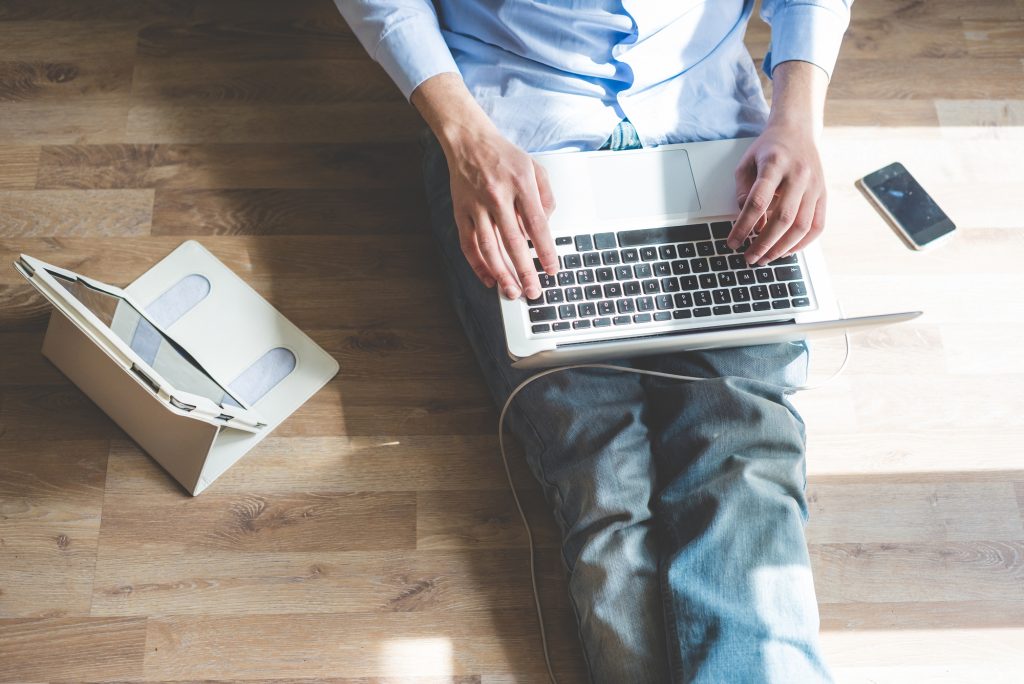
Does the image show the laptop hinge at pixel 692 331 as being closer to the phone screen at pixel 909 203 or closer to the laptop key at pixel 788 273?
the laptop key at pixel 788 273

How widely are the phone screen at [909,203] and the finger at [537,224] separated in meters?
0.71

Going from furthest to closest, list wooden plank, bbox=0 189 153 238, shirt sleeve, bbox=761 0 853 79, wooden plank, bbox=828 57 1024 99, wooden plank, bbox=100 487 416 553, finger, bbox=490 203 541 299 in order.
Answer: wooden plank, bbox=828 57 1024 99, wooden plank, bbox=0 189 153 238, wooden plank, bbox=100 487 416 553, shirt sleeve, bbox=761 0 853 79, finger, bbox=490 203 541 299

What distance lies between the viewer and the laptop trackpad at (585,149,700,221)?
1057 mm

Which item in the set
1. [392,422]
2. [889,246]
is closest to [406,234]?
[392,422]

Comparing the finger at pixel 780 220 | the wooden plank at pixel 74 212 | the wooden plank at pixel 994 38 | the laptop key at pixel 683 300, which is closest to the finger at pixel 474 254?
the laptop key at pixel 683 300

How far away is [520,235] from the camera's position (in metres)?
0.99

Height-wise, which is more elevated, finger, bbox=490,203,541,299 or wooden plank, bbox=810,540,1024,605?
finger, bbox=490,203,541,299

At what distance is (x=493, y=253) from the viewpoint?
100 cm

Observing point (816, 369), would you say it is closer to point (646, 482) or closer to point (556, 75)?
point (646, 482)

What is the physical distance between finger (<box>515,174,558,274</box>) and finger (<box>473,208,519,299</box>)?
0.13 feet

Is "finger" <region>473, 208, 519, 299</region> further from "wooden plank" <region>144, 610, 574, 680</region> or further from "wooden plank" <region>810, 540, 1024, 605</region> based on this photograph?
"wooden plank" <region>810, 540, 1024, 605</region>

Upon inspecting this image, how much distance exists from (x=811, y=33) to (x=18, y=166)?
127 centimetres

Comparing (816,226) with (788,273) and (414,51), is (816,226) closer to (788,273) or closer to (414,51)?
(788,273)

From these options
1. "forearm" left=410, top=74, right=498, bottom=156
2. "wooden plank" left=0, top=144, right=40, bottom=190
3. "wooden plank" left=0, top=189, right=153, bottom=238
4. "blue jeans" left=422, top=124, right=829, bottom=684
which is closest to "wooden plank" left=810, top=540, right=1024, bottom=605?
"blue jeans" left=422, top=124, right=829, bottom=684
